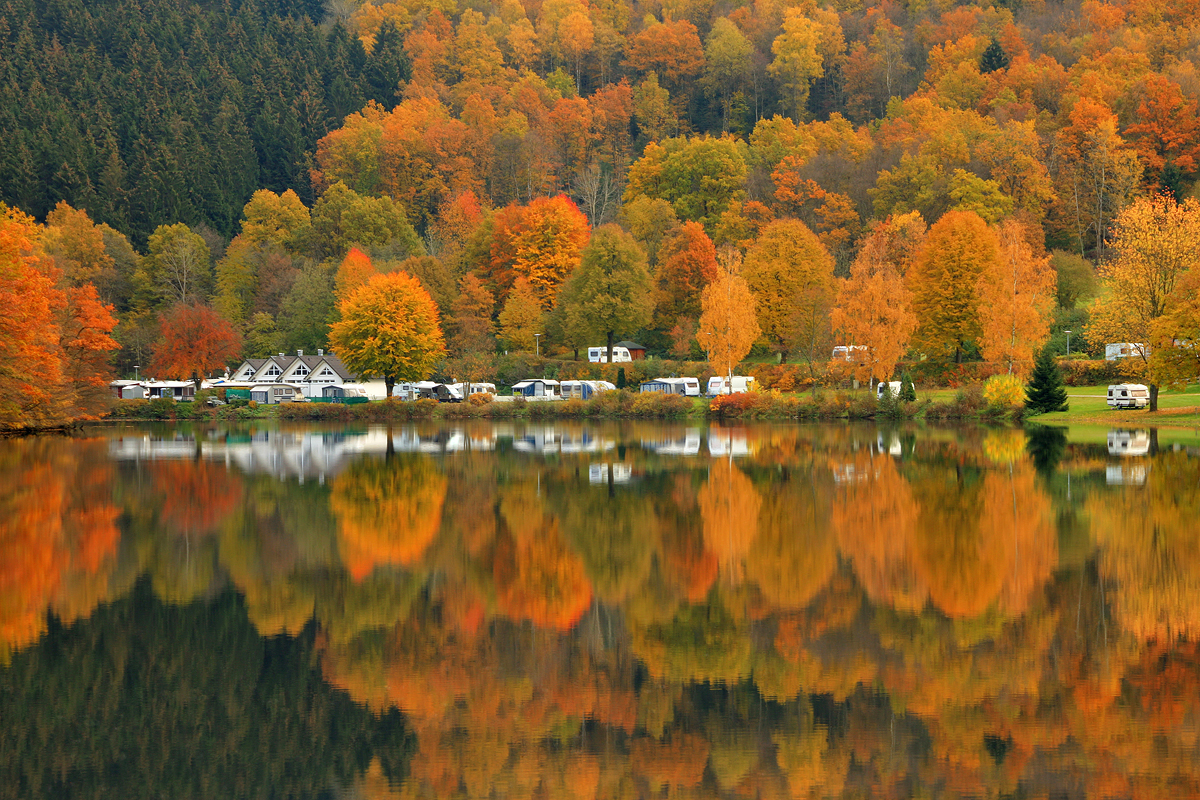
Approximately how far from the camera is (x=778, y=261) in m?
73.2

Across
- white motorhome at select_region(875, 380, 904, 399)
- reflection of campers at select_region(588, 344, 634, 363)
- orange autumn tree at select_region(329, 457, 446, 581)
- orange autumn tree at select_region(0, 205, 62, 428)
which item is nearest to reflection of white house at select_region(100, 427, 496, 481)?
orange autumn tree at select_region(329, 457, 446, 581)

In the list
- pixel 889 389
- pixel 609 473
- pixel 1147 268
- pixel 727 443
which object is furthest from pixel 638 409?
pixel 609 473

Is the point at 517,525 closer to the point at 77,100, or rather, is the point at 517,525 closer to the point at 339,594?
the point at 339,594

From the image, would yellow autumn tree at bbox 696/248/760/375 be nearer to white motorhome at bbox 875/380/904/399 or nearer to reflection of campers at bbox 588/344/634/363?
white motorhome at bbox 875/380/904/399

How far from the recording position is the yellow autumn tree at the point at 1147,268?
4647cm

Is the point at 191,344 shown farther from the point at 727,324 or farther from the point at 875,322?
the point at 875,322

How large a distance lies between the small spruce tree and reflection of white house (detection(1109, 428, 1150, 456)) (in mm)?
6900

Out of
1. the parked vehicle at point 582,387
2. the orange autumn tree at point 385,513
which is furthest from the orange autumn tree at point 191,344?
the orange autumn tree at point 385,513

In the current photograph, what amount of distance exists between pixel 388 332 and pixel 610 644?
62223 millimetres

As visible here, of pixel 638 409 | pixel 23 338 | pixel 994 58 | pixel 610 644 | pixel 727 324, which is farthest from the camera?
pixel 994 58

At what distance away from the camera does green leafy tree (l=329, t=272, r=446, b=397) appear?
7188 centimetres

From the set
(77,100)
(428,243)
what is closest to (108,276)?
(428,243)

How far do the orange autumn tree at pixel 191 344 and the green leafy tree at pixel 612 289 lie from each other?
2801 centimetres

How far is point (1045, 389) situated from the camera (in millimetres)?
49781
